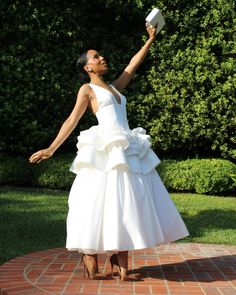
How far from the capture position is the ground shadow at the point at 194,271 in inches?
170

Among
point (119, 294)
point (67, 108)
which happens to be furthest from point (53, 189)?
point (119, 294)

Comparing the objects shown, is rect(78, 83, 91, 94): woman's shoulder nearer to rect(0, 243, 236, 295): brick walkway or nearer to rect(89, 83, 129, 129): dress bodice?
rect(89, 83, 129, 129): dress bodice

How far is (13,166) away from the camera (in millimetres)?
10539

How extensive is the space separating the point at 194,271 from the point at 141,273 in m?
0.50

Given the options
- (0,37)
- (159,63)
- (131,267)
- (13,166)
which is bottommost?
(131,267)

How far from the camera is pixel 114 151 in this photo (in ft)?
13.1

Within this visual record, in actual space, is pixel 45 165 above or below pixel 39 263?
above

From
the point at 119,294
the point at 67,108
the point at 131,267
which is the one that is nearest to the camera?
the point at 119,294

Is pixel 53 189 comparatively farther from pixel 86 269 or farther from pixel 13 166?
pixel 86 269

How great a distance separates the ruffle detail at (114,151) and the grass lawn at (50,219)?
6.54 feet

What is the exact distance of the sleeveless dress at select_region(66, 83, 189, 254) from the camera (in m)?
3.82

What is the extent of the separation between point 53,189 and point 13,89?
232 cm

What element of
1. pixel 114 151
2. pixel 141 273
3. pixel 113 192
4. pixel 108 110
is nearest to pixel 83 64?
pixel 108 110

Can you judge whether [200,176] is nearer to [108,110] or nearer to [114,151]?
[108,110]
